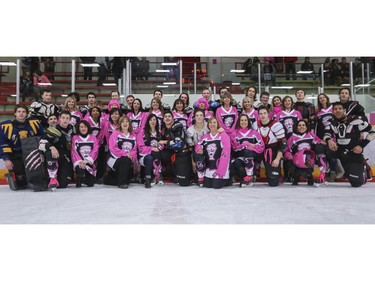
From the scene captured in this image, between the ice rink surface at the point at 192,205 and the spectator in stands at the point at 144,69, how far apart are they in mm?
2792

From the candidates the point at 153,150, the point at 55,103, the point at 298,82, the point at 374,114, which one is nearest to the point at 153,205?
the point at 153,150

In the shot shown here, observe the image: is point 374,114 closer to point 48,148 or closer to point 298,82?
point 298,82

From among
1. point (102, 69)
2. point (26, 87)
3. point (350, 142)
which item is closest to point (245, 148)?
point (350, 142)

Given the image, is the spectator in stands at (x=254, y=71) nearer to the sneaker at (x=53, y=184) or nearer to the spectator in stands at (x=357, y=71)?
the spectator in stands at (x=357, y=71)

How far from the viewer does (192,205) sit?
3.77 m

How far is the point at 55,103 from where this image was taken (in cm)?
621

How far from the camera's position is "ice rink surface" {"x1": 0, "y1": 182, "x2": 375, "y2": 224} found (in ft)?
10.3

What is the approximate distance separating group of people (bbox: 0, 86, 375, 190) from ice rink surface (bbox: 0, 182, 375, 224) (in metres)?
0.32

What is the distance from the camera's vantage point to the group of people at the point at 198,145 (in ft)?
17.0

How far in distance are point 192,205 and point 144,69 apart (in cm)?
413

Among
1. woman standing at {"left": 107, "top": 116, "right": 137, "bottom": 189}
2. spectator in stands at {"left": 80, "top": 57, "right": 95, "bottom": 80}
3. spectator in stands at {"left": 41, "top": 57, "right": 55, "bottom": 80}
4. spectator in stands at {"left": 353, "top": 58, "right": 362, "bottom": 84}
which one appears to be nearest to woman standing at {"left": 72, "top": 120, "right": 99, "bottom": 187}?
woman standing at {"left": 107, "top": 116, "right": 137, "bottom": 189}

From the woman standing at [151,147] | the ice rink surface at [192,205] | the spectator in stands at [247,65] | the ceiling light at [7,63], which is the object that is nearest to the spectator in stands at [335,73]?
the spectator in stands at [247,65]

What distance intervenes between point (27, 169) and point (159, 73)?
3.24 metres

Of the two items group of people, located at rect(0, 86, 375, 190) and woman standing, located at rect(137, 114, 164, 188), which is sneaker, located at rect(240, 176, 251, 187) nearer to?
group of people, located at rect(0, 86, 375, 190)
